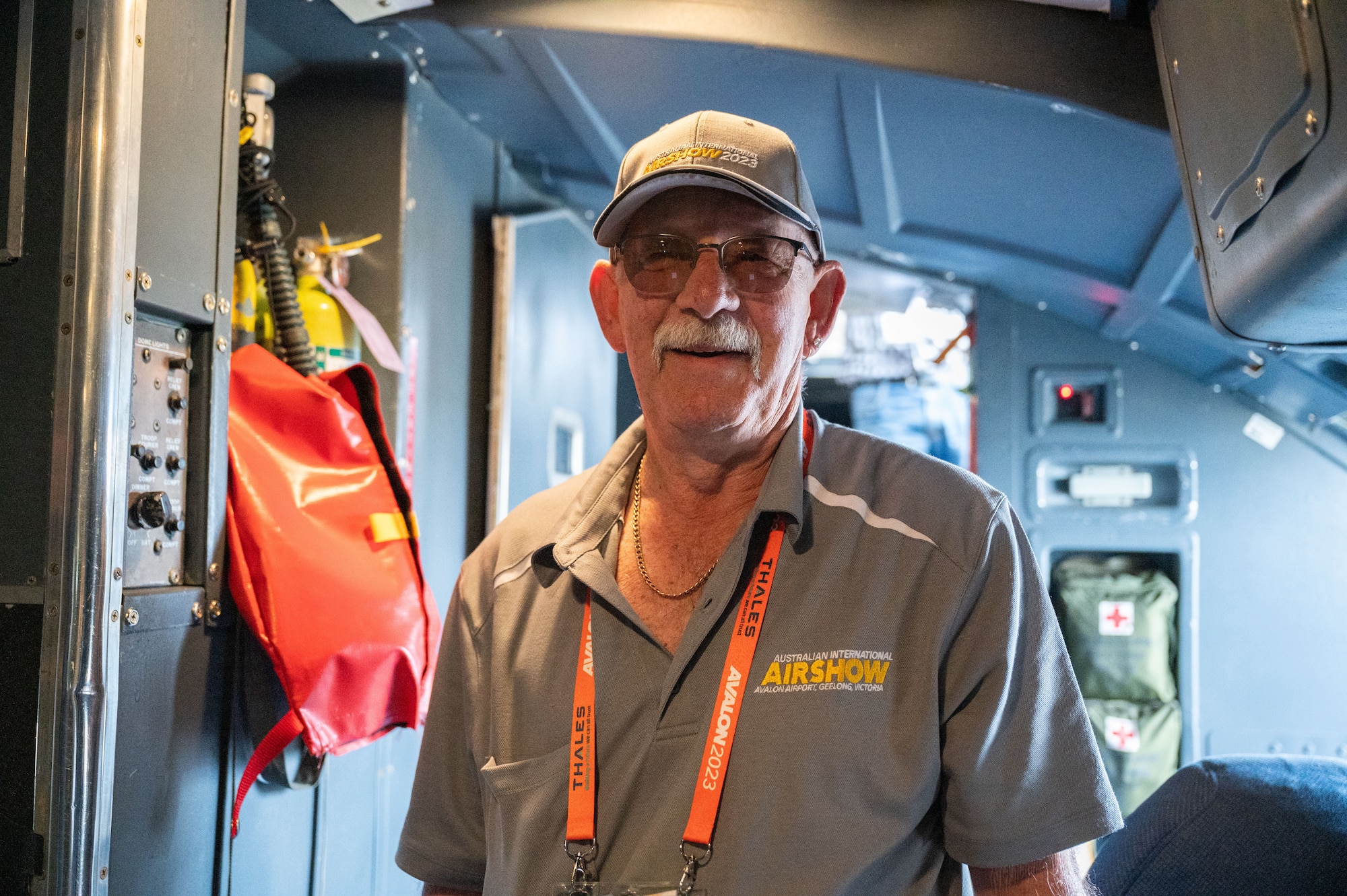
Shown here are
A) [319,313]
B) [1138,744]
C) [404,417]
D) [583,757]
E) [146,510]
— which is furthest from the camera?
[1138,744]

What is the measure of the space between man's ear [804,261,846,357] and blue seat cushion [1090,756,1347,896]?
106cm

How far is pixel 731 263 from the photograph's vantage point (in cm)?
162

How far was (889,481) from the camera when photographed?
1.63 m

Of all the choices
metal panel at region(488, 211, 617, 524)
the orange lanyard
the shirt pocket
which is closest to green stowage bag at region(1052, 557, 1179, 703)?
A: metal panel at region(488, 211, 617, 524)

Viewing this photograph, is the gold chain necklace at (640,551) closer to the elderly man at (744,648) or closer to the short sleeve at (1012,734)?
the elderly man at (744,648)

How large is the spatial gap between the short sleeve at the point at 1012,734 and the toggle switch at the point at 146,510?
1410 millimetres

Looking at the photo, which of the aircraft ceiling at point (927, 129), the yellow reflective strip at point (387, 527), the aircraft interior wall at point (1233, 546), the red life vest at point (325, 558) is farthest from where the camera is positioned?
the aircraft interior wall at point (1233, 546)

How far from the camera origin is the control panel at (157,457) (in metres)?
1.95

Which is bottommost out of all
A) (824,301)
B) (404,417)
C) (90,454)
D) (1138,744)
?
(1138,744)

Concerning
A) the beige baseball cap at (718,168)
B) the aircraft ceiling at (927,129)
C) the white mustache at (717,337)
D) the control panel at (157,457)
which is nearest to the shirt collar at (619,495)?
the white mustache at (717,337)

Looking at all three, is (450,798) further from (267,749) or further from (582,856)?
(267,749)

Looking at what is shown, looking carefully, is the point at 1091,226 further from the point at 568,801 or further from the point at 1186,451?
the point at 568,801

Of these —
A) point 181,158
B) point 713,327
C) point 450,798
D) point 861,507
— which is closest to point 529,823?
point 450,798

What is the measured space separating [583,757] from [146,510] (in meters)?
0.99
